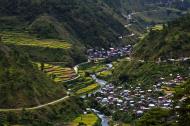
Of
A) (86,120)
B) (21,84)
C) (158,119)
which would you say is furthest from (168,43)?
(158,119)

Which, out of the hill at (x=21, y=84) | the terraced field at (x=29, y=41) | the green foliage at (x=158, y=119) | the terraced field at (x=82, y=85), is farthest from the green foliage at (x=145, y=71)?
the green foliage at (x=158, y=119)

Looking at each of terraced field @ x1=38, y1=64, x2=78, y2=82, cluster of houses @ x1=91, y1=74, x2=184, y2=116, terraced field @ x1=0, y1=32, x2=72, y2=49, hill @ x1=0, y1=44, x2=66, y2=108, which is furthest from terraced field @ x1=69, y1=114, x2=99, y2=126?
terraced field @ x1=0, y1=32, x2=72, y2=49

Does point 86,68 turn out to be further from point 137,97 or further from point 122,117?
point 122,117

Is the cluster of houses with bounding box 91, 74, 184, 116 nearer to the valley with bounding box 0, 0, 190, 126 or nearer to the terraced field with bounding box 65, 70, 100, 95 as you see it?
the valley with bounding box 0, 0, 190, 126

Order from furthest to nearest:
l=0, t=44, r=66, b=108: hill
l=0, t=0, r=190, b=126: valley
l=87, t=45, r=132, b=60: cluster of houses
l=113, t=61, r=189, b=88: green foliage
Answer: l=87, t=45, r=132, b=60: cluster of houses → l=113, t=61, r=189, b=88: green foliage → l=0, t=44, r=66, b=108: hill → l=0, t=0, r=190, b=126: valley

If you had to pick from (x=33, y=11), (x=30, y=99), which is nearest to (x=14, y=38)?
(x=33, y=11)

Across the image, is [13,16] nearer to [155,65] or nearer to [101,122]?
[155,65]
